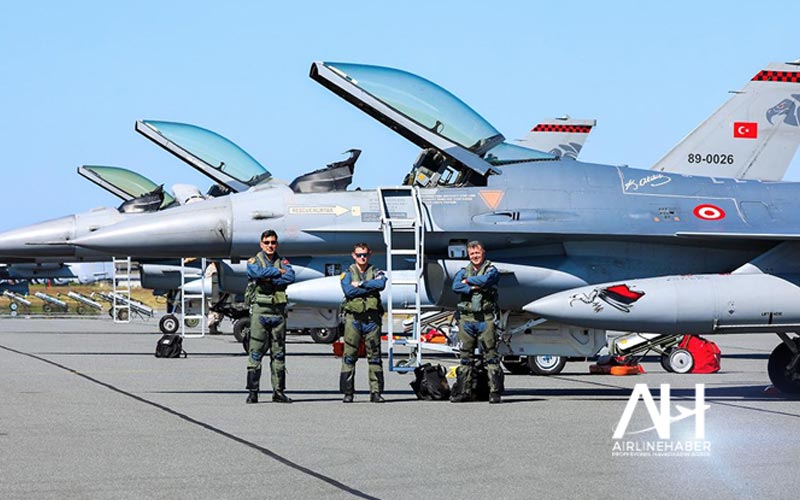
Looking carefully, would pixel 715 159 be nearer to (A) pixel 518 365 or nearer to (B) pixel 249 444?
(A) pixel 518 365

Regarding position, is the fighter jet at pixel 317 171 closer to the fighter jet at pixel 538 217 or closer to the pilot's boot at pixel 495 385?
the fighter jet at pixel 538 217

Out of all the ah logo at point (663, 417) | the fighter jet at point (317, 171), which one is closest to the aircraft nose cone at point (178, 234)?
the fighter jet at point (317, 171)

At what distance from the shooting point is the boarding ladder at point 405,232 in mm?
11917

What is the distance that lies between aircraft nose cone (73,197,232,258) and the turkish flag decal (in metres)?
6.72

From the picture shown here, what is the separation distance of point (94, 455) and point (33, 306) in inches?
2163

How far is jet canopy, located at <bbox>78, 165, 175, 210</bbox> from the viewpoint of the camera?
25859 millimetres

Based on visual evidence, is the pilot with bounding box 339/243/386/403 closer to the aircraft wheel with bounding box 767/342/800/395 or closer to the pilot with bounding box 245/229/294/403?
the pilot with bounding box 245/229/294/403

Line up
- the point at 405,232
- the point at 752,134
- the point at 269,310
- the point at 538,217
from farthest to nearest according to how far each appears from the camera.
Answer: the point at 752,134 → the point at 405,232 → the point at 538,217 → the point at 269,310

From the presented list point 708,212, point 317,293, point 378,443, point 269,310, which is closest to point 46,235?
point 317,293

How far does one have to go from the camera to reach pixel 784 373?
12719mm

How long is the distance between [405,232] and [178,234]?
267cm

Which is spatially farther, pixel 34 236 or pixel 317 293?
pixel 34 236

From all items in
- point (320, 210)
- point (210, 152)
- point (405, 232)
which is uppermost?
point (210, 152)

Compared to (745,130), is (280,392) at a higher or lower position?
lower
